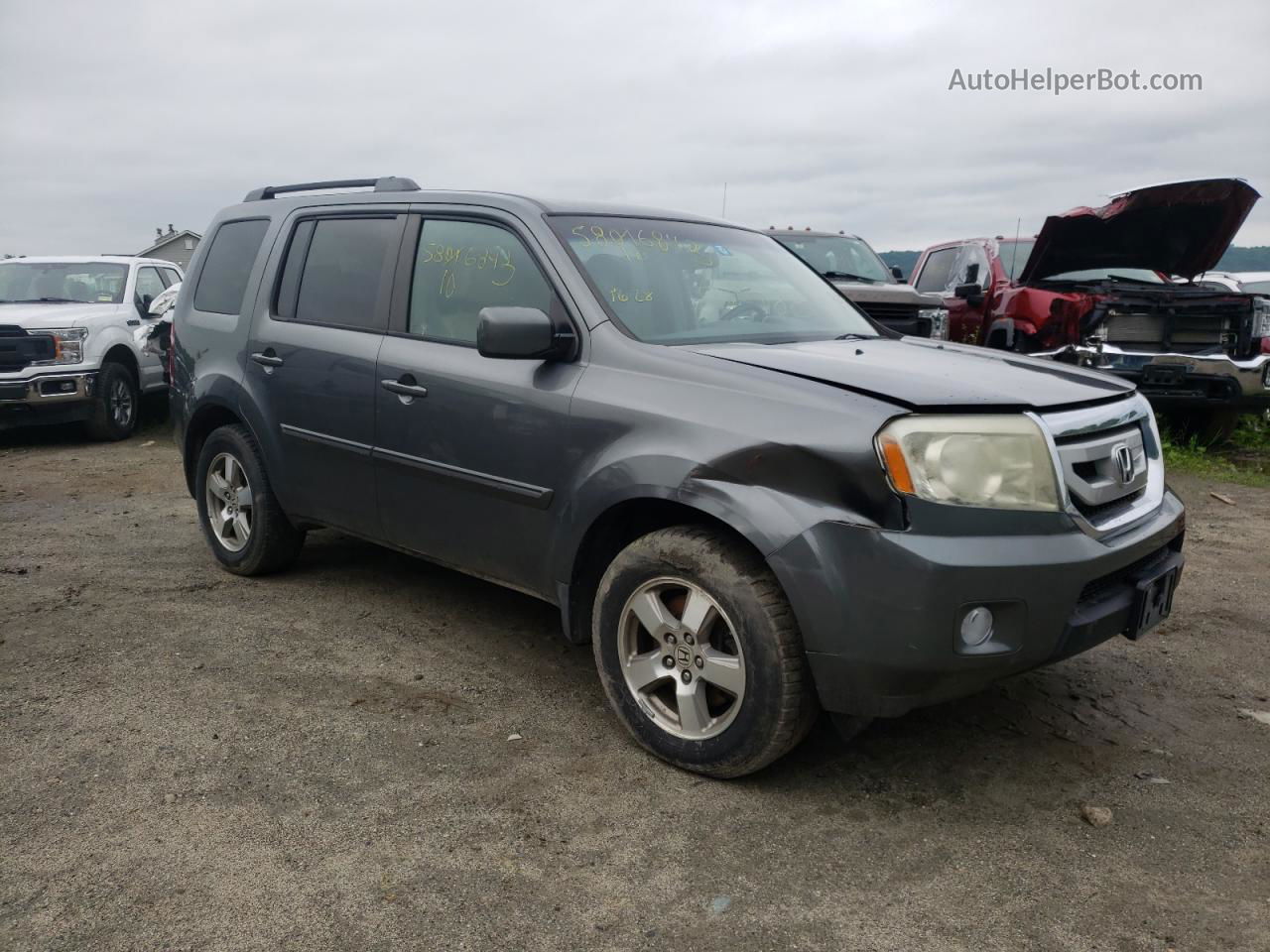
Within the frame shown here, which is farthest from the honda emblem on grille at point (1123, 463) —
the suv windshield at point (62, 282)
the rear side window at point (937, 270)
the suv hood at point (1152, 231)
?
the suv windshield at point (62, 282)

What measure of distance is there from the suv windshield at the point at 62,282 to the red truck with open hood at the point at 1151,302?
8.46 metres

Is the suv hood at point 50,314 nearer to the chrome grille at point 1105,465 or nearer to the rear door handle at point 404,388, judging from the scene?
the rear door handle at point 404,388

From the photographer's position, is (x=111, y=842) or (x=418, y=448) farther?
(x=418, y=448)

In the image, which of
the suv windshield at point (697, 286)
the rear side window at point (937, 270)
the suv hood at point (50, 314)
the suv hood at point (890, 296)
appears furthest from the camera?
the rear side window at point (937, 270)

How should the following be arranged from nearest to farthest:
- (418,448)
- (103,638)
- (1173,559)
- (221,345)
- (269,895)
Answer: (269,895)
(1173,559)
(418,448)
(103,638)
(221,345)

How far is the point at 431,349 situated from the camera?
388cm

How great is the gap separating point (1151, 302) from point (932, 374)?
6.37m

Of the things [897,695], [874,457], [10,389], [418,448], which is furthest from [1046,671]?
[10,389]

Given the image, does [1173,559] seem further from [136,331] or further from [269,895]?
[136,331]

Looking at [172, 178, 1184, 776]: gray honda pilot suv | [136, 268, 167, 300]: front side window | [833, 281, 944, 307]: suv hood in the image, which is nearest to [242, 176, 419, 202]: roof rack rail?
[172, 178, 1184, 776]: gray honda pilot suv

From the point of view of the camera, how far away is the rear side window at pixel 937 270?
11.6 meters

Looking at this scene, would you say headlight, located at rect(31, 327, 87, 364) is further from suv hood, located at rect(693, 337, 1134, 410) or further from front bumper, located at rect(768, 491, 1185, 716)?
front bumper, located at rect(768, 491, 1185, 716)

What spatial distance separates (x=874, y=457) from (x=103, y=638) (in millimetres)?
3233

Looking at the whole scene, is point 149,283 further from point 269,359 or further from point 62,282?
point 269,359
